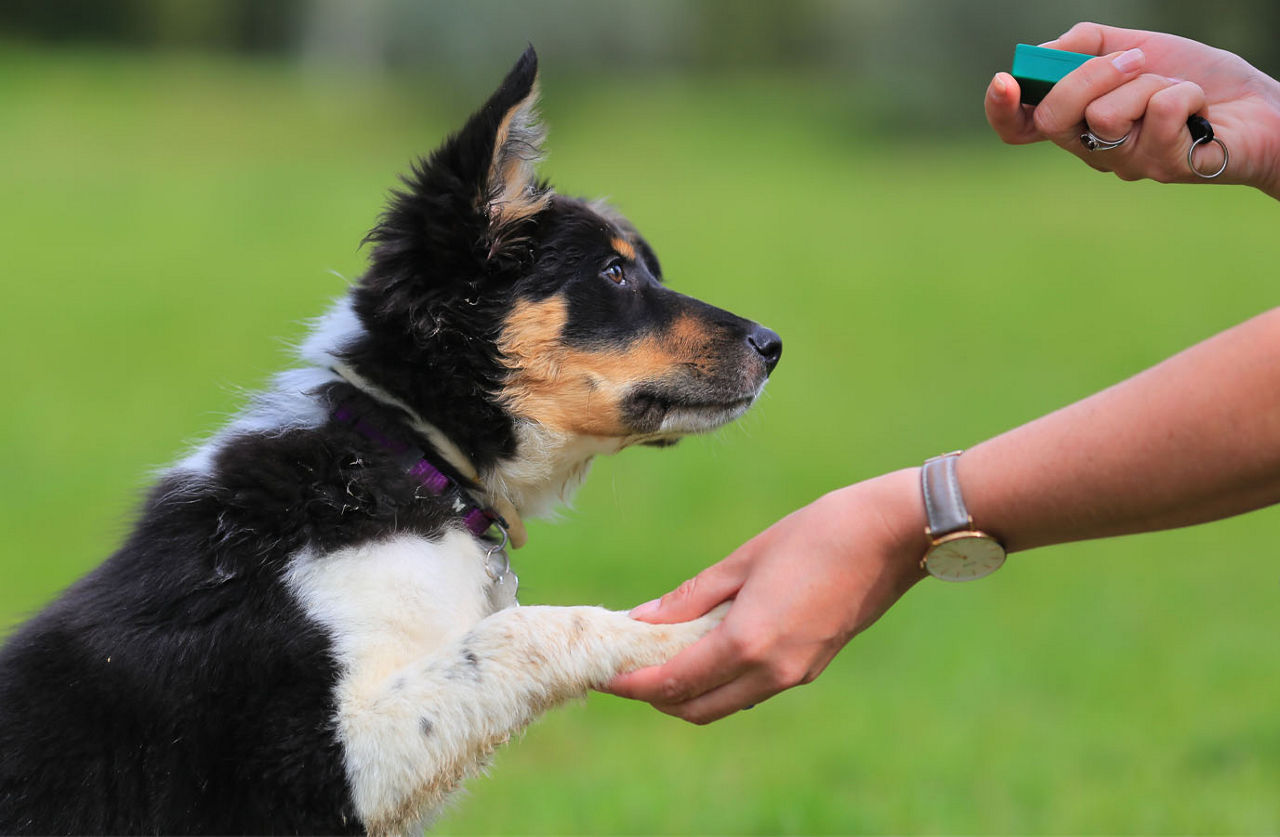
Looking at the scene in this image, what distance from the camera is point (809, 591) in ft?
9.30

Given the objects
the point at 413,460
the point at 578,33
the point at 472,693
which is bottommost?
the point at 578,33

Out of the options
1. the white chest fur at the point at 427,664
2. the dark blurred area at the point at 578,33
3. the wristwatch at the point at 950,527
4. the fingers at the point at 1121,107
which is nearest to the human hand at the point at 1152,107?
the fingers at the point at 1121,107

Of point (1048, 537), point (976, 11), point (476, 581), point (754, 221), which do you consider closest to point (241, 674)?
point (476, 581)

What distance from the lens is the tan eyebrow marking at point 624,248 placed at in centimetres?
413

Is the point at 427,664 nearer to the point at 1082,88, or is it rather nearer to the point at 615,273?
the point at 615,273

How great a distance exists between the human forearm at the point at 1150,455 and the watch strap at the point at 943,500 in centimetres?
2

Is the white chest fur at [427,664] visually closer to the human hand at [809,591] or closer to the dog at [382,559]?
the dog at [382,559]

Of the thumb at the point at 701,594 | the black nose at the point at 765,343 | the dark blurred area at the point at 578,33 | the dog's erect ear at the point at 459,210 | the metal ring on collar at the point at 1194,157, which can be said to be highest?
the metal ring on collar at the point at 1194,157

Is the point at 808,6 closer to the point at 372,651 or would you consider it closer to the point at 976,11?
the point at 976,11

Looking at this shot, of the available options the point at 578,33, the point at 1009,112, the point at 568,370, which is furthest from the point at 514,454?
the point at 578,33

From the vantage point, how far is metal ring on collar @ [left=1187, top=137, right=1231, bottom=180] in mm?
3010

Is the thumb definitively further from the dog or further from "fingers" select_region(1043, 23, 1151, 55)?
"fingers" select_region(1043, 23, 1151, 55)

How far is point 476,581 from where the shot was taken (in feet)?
11.2

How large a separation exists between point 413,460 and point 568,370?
0.57 metres
